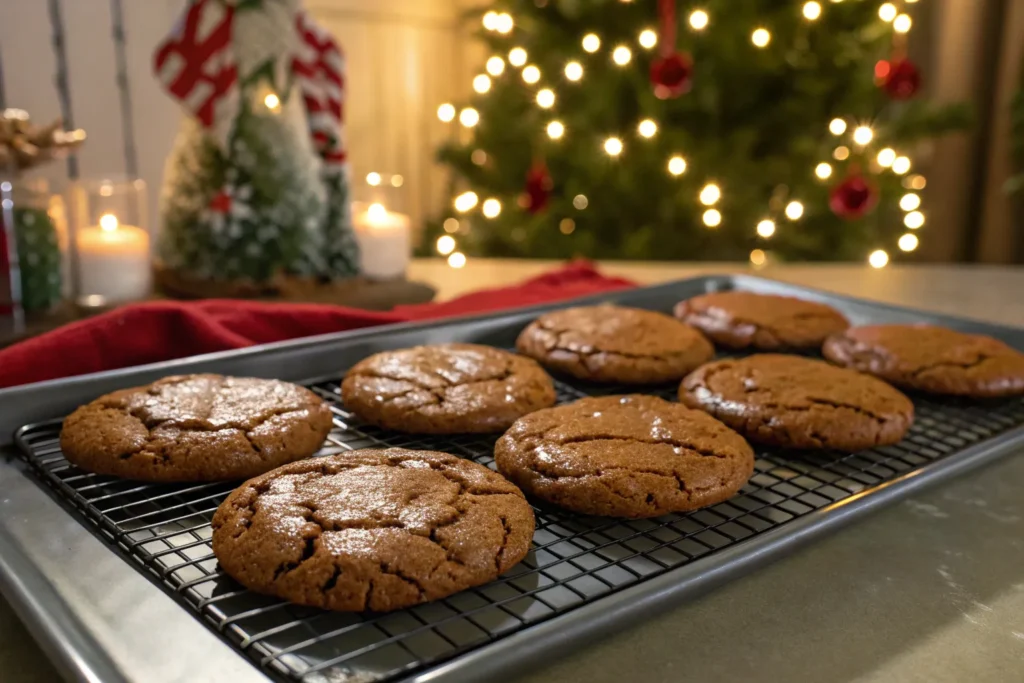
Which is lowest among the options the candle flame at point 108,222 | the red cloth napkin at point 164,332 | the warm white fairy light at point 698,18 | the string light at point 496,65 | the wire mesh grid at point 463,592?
the wire mesh grid at point 463,592

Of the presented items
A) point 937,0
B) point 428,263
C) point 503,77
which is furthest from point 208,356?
point 937,0

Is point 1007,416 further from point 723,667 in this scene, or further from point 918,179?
point 918,179

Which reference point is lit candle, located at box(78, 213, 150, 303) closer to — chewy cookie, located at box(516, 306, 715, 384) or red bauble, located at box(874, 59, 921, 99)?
chewy cookie, located at box(516, 306, 715, 384)

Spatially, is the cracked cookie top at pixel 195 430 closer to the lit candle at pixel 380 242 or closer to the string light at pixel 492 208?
the lit candle at pixel 380 242

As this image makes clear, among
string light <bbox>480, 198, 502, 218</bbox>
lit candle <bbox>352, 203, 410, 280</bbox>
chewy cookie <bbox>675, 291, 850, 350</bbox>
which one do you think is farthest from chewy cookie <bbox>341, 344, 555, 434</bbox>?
string light <bbox>480, 198, 502, 218</bbox>

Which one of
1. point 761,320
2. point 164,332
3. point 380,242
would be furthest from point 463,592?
point 380,242

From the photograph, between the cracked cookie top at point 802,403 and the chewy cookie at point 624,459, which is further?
the cracked cookie top at point 802,403

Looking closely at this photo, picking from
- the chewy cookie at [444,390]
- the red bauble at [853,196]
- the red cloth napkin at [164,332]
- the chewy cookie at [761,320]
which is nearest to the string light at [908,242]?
the red bauble at [853,196]

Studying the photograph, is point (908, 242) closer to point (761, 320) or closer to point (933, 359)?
point (761, 320)
